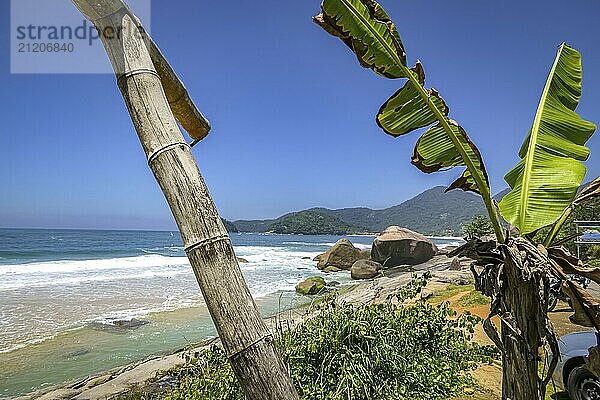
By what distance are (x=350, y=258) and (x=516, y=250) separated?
90.1 feet

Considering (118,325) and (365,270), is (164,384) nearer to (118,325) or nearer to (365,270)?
(118,325)

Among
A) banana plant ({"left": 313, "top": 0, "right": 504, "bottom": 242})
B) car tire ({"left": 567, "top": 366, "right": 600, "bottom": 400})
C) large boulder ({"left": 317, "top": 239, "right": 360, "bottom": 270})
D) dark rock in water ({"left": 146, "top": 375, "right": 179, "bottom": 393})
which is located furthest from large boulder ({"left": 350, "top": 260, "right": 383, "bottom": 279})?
banana plant ({"left": 313, "top": 0, "right": 504, "bottom": 242})

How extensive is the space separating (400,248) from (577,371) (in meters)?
23.7

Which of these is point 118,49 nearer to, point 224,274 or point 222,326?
point 224,274

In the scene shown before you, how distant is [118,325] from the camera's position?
12078mm

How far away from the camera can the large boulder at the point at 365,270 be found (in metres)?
23.7

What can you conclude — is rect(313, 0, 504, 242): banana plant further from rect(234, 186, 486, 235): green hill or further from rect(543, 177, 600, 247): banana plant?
rect(234, 186, 486, 235): green hill

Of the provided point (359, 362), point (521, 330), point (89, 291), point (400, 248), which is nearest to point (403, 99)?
point (521, 330)

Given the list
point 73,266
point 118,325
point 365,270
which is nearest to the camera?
point 118,325

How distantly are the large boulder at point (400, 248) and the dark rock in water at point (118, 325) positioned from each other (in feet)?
59.5

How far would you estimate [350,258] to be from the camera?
2955 centimetres

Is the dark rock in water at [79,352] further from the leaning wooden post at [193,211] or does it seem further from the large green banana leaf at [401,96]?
the leaning wooden post at [193,211]

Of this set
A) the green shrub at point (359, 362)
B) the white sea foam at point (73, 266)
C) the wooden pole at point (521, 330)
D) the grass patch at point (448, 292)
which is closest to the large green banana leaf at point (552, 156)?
the wooden pole at point (521, 330)

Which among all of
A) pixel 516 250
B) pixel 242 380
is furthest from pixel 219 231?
pixel 516 250
